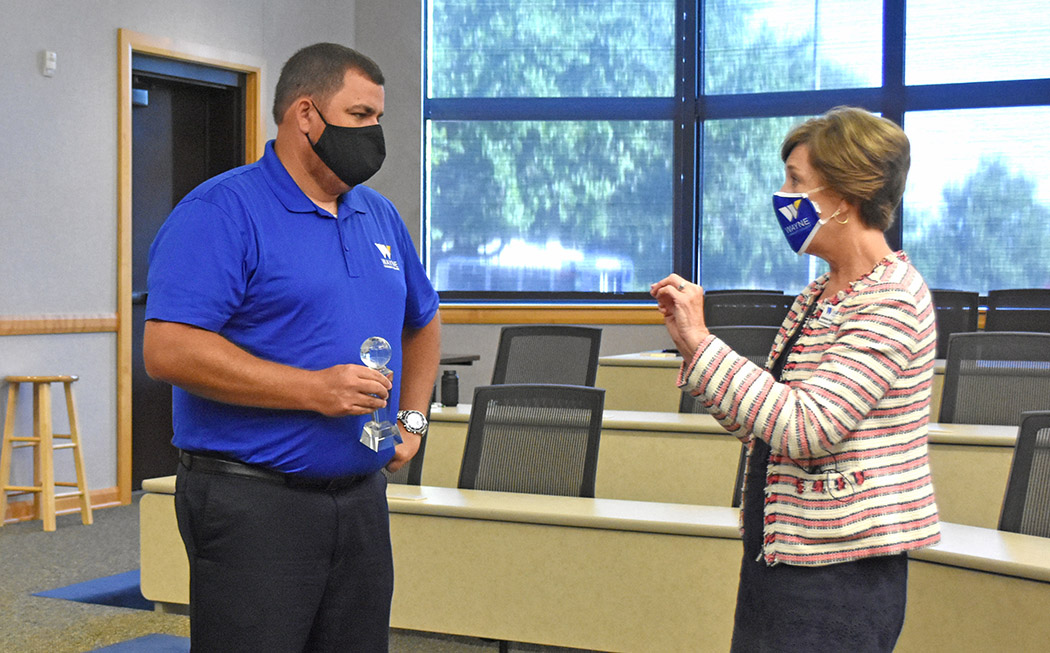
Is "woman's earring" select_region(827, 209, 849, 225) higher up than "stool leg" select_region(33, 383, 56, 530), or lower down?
higher up

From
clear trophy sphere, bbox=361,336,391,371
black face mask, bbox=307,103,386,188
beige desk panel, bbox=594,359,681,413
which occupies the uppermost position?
black face mask, bbox=307,103,386,188

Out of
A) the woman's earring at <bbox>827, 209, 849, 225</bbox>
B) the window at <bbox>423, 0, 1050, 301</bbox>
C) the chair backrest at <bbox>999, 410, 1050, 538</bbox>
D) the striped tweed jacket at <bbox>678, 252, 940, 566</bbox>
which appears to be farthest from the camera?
the window at <bbox>423, 0, 1050, 301</bbox>

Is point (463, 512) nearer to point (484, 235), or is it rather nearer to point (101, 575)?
point (101, 575)

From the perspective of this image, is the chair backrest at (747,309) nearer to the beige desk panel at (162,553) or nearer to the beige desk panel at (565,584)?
the beige desk panel at (565,584)

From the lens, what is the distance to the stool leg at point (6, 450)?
510cm

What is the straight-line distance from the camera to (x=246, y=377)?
1536 mm

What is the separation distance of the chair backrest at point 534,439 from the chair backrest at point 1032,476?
1.06m

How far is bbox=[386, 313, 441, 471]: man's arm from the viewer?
1.94 m

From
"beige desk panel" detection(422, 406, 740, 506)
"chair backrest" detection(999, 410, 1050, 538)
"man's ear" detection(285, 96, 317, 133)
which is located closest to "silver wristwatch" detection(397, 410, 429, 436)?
"man's ear" detection(285, 96, 317, 133)

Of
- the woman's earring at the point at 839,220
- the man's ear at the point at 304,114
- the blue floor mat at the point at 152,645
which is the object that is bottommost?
the blue floor mat at the point at 152,645

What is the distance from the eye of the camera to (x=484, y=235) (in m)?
7.91

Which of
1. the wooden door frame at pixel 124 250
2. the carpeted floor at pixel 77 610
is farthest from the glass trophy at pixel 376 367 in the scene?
the wooden door frame at pixel 124 250

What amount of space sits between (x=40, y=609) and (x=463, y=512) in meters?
1.82

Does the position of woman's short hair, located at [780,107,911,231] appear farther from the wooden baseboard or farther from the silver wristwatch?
the wooden baseboard
